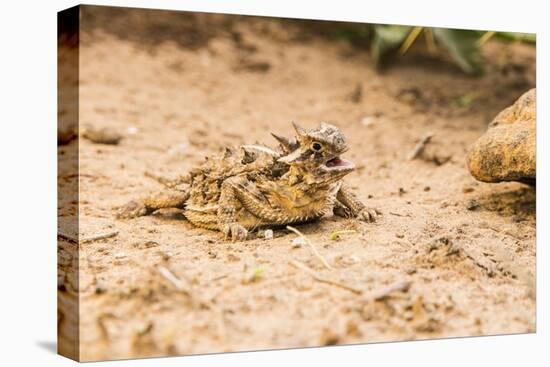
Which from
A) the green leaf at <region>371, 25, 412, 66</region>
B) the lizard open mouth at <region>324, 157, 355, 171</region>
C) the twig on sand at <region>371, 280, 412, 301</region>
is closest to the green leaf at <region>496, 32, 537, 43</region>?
the green leaf at <region>371, 25, 412, 66</region>

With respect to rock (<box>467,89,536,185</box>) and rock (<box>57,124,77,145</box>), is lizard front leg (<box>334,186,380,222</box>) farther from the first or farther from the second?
rock (<box>57,124,77,145</box>)

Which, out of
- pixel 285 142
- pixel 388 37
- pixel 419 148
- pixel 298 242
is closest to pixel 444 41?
pixel 388 37

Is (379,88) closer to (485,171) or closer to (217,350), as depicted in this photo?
(485,171)

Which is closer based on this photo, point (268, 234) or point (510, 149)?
point (268, 234)

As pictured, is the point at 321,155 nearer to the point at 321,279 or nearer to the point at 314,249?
the point at 314,249

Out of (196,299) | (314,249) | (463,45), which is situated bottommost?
(196,299)

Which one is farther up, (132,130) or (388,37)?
(388,37)

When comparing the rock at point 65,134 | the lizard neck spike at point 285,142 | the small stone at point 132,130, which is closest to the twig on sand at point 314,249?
the lizard neck spike at point 285,142
